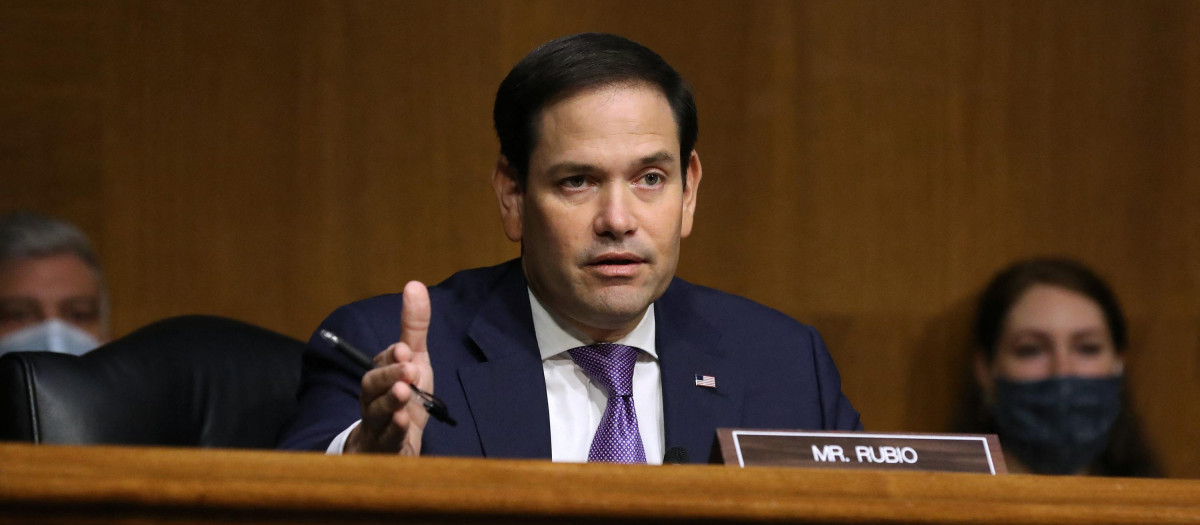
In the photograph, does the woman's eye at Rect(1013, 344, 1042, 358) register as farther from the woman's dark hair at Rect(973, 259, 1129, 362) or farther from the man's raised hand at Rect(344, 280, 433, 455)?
the man's raised hand at Rect(344, 280, 433, 455)

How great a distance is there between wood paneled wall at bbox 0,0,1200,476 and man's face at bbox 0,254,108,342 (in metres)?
0.27

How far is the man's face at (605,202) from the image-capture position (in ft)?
5.38

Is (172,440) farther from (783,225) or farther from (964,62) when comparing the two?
(964,62)

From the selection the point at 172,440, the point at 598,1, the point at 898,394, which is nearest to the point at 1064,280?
the point at 898,394

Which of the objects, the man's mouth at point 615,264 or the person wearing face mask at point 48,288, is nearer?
the man's mouth at point 615,264

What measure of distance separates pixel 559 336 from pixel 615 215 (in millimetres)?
226

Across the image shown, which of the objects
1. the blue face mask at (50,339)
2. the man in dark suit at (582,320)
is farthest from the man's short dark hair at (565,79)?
the blue face mask at (50,339)

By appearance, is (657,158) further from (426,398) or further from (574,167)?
(426,398)

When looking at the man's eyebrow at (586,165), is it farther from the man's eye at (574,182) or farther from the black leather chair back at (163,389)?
the black leather chair back at (163,389)

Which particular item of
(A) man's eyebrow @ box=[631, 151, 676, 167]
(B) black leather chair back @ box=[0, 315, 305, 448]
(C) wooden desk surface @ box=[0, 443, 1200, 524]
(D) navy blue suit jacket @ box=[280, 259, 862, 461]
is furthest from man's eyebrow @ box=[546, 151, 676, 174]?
(C) wooden desk surface @ box=[0, 443, 1200, 524]

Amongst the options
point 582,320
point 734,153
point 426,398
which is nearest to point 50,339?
point 582,320

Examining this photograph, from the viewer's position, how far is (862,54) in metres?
3.21

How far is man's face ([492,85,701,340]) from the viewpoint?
164cm

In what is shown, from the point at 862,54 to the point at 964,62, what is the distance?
292 millimetres
